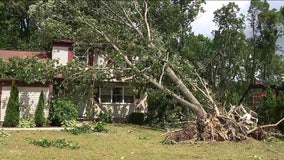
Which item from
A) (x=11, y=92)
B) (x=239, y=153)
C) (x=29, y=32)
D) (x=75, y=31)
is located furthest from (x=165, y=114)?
(x=29, y=32)

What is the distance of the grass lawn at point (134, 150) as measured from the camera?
10.6 m

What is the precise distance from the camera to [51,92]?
2156cm

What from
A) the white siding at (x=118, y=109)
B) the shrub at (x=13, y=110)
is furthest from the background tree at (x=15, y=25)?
the shrub at (x=13, y=110)

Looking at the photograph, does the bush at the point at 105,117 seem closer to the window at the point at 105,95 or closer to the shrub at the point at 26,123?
the window at the point at 105,95

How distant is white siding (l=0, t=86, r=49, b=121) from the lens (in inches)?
822

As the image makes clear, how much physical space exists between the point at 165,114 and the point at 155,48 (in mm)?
4974

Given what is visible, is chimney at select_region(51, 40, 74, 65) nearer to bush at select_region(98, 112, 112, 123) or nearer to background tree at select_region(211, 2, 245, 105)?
bush at select_region(98, 112, 112, 123)

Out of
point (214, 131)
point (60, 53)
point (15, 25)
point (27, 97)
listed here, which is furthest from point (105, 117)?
point (15, 25)

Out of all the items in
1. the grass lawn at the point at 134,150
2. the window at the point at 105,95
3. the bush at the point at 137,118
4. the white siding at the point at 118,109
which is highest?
the window at the point at 105,95

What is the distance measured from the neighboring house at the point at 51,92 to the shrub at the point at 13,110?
1063mm

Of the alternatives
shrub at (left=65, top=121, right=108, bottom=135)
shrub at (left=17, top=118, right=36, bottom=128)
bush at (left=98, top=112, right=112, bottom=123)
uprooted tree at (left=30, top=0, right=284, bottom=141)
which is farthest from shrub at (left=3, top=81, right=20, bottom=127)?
bush at (left=98, top=112, right=112, bottom=123)

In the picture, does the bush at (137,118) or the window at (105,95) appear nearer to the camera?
the bush at (137,118)

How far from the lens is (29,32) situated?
1571 inches

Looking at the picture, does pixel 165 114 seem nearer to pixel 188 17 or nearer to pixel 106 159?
pixel 188 17
